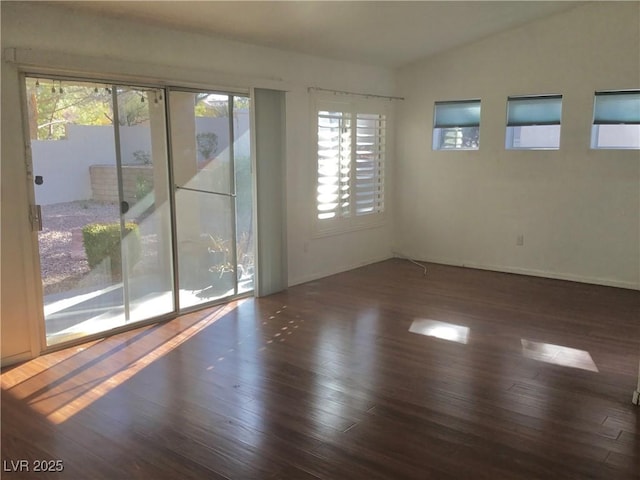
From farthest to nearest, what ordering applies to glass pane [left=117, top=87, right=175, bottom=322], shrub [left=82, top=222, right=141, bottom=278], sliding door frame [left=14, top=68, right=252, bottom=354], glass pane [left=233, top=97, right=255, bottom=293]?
glass pane [left=233, top=97, right=255, bottom=293], glass pane [left=117, top=87, right=175, bottom=322], shrub [left=82, top=222, right=141, bottom=278], sliding door frame [left=14, top=68, right=252, bottom=354]

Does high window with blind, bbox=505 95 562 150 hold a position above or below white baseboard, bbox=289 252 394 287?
above

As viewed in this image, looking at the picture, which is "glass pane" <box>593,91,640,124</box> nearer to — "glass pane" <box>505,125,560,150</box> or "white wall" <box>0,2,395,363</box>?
"glass pane" <box>505,125,560,150</box>

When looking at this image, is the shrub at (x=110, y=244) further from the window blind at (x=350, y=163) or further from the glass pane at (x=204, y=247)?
the window blind at (x=350, y=163)

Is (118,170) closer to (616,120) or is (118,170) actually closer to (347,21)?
(347,21)

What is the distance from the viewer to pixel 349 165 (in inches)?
254

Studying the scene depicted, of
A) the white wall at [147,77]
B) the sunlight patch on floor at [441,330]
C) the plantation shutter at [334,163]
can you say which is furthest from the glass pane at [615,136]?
the sunlight patch on floor at [441,330]

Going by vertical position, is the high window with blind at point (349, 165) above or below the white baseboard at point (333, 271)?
above

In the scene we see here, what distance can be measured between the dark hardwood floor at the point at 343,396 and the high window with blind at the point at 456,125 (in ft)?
7.93

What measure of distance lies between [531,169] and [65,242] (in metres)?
4.91

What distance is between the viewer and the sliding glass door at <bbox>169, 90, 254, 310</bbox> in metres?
4.76

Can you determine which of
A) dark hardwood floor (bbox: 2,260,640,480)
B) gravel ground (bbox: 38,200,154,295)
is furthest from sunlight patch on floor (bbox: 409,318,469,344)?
gravel ground (bbox: 38,200,154,295)

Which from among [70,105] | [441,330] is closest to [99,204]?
[70,105]

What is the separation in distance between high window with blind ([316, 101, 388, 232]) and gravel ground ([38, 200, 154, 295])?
8.37 ft

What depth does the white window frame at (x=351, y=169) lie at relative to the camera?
5.96 m
